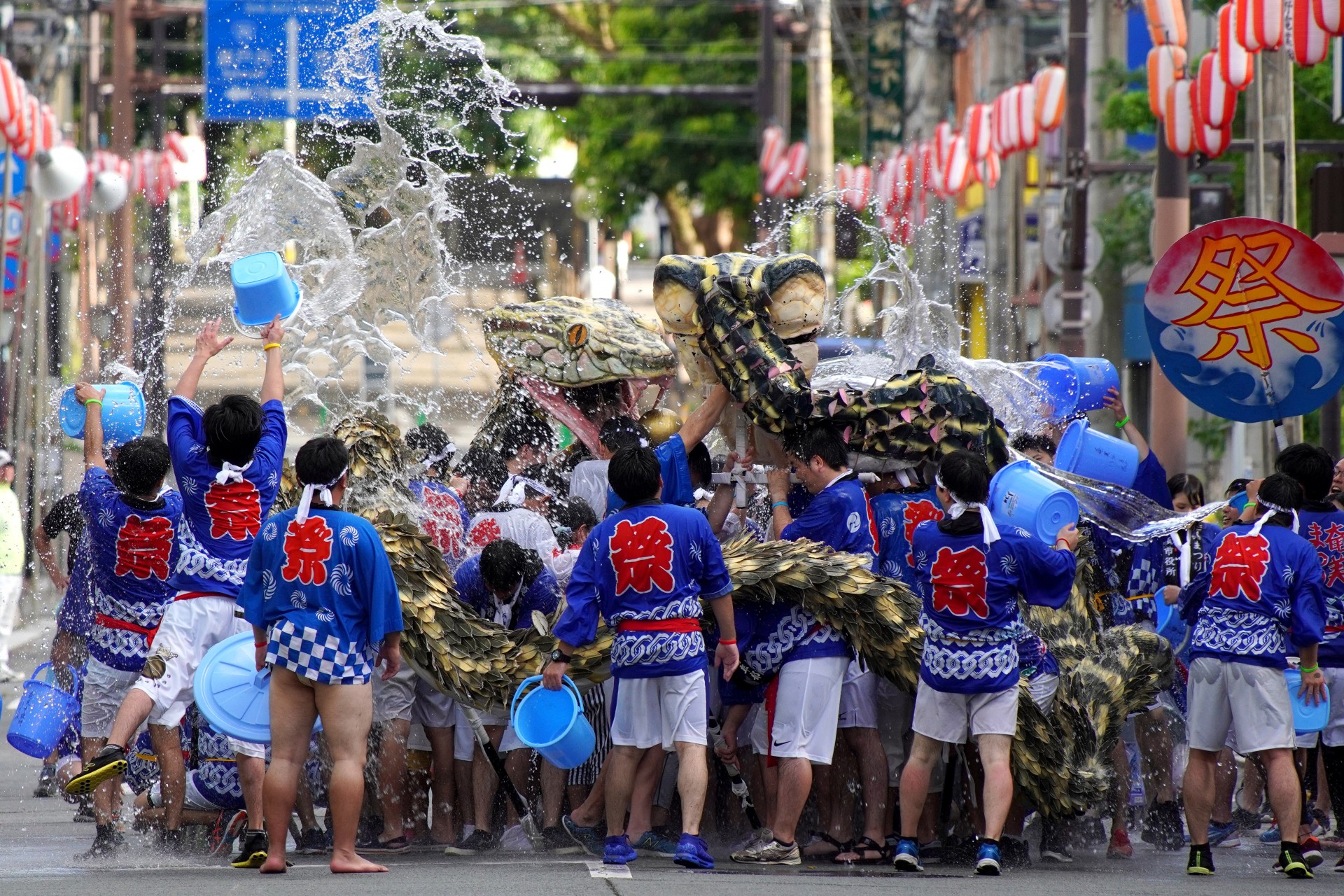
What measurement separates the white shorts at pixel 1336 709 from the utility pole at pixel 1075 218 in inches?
406

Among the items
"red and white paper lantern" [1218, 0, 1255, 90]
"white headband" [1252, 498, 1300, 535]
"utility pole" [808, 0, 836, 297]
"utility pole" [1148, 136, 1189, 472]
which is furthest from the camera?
"utility pole" [808, 0, 836, 297]

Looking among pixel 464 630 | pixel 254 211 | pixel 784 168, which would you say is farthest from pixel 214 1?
pixel 464 630

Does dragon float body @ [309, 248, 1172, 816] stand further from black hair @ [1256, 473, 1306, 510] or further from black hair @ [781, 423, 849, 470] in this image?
black hair @ [1256, 473, 1306, 510]

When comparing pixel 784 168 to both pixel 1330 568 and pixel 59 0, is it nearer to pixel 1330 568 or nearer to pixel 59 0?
pixel 59 0

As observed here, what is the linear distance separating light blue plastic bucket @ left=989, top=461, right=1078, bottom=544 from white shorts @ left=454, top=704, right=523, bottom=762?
7.46 feet

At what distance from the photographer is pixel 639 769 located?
7.45m

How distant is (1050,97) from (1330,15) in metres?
7.98

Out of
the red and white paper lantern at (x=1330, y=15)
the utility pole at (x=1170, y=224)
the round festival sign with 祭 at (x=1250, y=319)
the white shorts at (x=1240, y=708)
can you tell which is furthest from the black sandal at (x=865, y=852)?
the utility pole at (x=1170, y=224)

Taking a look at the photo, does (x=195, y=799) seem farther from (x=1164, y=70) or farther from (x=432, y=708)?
(x=1164, y=70)

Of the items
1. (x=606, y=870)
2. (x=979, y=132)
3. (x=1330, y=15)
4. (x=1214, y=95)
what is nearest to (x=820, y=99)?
(x=979, y=132)

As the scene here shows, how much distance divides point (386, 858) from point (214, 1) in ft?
53.0

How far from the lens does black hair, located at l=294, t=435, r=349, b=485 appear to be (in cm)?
695

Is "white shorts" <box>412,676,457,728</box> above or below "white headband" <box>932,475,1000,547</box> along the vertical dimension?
below

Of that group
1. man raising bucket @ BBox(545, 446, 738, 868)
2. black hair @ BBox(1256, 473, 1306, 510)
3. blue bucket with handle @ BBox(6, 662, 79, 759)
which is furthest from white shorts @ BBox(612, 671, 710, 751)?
blue bucket with handle @ BBox(6, 662, 79, 759)
